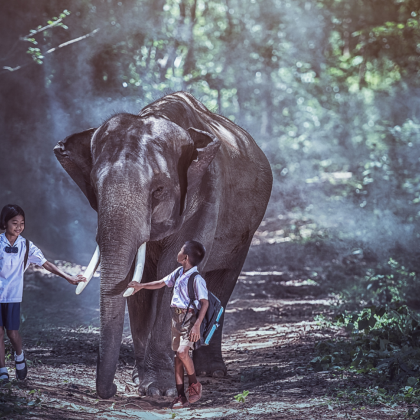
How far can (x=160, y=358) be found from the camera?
17.2 feet

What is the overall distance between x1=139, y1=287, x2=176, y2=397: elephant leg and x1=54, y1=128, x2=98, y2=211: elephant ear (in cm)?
107

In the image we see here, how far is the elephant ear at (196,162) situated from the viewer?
5379 mm

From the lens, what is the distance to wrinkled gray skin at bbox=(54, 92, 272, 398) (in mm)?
4559

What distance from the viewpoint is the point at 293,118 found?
107 ft

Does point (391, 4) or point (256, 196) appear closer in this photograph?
point (256, 196)

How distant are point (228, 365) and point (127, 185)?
273 cm

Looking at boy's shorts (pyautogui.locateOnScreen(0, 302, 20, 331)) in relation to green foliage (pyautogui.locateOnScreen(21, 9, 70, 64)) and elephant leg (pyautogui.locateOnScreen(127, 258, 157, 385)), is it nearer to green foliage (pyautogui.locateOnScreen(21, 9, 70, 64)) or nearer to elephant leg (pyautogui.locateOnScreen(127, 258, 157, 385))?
elephant leg (pyautogui.locateOnScreen(127, 258, 157, 385))

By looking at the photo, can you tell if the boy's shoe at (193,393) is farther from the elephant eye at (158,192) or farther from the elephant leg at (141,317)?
the elephant eye at (158,192)

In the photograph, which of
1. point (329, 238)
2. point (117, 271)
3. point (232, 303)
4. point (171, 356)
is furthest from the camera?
point (329, 238)

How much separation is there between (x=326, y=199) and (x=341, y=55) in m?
18.7

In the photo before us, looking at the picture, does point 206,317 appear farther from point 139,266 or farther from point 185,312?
point 139,266

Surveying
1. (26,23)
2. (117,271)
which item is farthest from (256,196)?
(26,23)

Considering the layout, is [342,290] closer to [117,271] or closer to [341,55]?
[117,271]

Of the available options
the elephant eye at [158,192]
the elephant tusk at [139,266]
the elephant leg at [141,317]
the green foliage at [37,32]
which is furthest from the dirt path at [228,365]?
the green foliage at [37,32]
